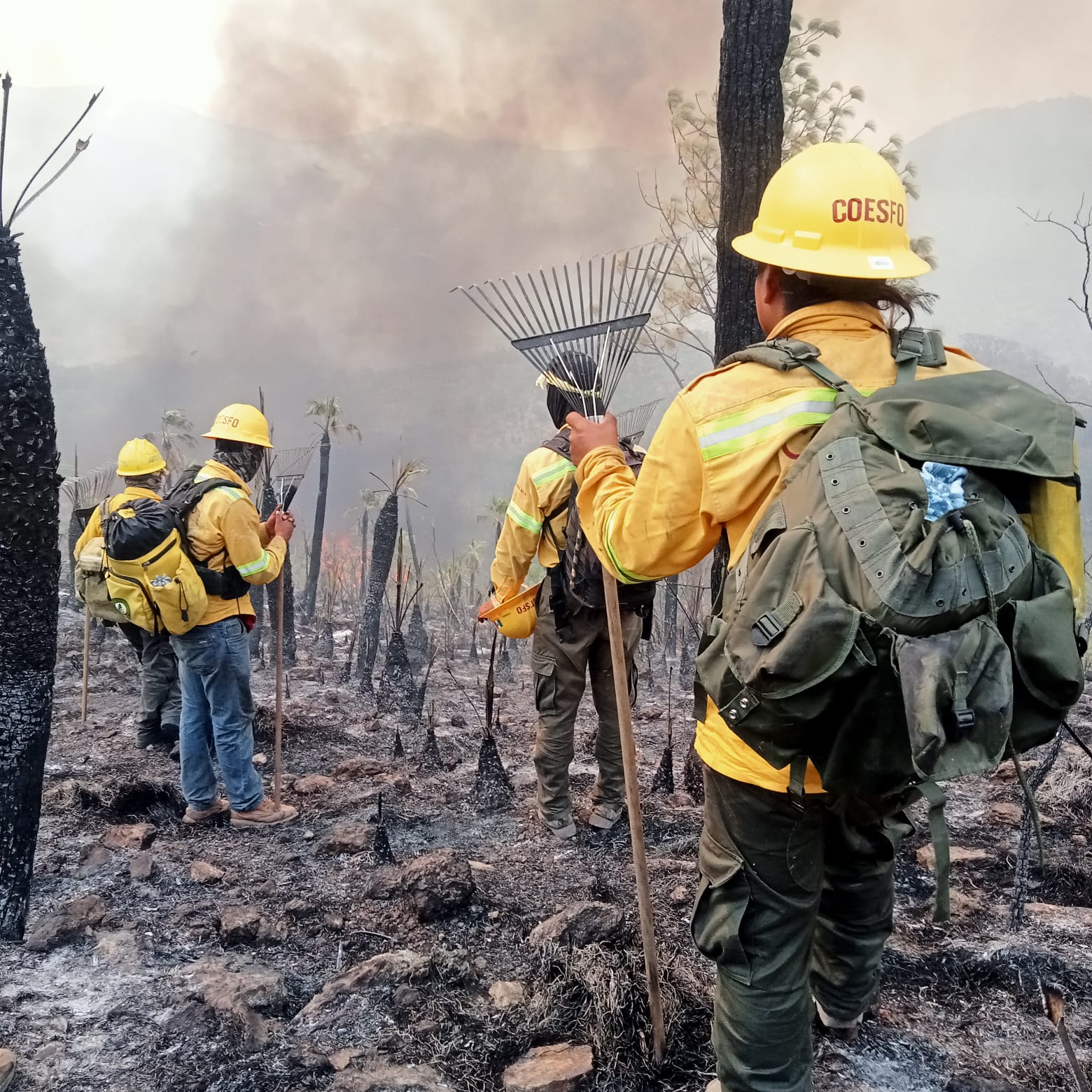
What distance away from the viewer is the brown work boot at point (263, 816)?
4.12 meters

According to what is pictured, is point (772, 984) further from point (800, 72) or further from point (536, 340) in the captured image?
point (800, 72)

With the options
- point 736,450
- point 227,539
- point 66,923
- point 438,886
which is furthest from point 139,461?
point 736,450

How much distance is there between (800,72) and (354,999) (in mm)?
12802

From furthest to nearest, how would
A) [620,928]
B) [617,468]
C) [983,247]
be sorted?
1. [983,247]
2. [620,928]
3. [617,468]

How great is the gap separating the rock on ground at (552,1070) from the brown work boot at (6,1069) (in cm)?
134

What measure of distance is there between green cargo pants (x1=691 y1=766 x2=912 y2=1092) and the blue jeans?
9.63 ft

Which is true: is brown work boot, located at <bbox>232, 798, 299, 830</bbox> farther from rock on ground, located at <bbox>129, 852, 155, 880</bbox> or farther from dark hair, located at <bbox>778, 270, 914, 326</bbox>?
dark hair, located at <bbox>778, 270, 914, 326</bbox>

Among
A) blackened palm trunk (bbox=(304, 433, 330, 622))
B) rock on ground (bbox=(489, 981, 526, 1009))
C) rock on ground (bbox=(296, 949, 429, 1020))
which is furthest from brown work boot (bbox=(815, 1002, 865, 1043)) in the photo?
blackened palm trunk (bbox=(304, 433, 330, 622))

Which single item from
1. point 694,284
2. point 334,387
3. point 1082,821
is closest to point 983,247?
point 334,387

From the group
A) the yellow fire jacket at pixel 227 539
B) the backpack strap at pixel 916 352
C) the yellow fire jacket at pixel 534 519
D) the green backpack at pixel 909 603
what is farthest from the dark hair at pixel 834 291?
the yellow fire jacket at pixel 227 539

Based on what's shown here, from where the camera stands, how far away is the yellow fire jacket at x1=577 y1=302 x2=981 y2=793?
57.6 inches

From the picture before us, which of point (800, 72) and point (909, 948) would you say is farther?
point (800, 72)

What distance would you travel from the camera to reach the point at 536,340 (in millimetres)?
2256

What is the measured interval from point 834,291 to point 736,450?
0.44m
